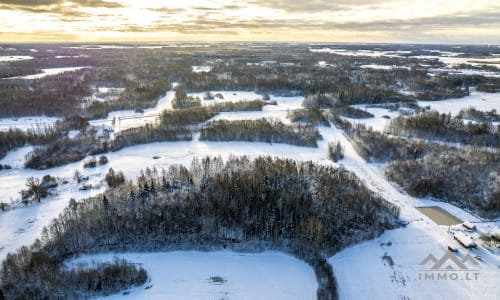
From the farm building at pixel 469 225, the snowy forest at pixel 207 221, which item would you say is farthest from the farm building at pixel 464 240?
the snowy forest at pixel 207 221

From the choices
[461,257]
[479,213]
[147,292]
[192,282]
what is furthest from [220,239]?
[479,213]

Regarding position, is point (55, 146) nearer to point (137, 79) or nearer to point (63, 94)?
point (63, 94)

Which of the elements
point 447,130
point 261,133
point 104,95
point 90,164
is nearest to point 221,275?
point 90,164

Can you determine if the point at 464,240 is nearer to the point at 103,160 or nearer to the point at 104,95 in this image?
the point at 103,160

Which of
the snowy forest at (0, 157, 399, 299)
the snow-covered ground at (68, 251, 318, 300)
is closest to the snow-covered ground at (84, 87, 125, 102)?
the snowy forest at (0, 157, 399, 299)

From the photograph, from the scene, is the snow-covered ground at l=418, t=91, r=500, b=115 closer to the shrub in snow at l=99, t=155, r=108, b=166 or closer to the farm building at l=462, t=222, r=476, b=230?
the farm building at l=462, t=222, r=476, b=230
